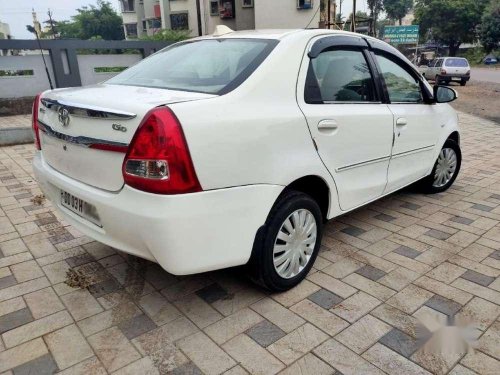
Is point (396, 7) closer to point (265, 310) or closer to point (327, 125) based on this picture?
point (327, 125)

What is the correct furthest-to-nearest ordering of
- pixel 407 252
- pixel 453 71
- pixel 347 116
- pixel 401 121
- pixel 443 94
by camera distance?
pixel 453 71
pixel 443 94
pixel 401 121
pixel 407 252
pixel 347 116

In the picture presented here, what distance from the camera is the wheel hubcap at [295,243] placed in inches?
101

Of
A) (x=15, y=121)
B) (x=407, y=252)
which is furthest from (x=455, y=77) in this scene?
(x=407, y=252)

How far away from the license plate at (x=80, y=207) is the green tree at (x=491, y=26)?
54.5 metres

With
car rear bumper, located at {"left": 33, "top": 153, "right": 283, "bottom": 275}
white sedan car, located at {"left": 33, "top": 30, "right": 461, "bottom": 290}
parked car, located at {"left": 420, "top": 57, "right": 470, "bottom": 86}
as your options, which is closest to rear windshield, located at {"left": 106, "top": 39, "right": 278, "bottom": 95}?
white sedan car, located at {"left": 33, "top": 30, "right": 461, "bottom": 290}

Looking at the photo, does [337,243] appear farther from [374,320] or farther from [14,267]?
[14,267]

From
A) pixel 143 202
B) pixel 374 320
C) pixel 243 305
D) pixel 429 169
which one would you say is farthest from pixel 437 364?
pixel 429 169

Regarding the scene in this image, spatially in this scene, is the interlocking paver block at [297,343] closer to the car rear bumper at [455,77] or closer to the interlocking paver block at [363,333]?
the interlocking paver block at [363,333]

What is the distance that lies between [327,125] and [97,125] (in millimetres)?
1403

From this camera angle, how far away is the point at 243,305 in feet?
8.39

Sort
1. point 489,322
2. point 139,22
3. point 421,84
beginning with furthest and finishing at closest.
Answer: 1. point 139,22
2. point 421,84
3. point 489,322

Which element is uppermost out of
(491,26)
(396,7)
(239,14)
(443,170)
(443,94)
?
(396,7)

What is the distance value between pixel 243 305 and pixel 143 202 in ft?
3.21

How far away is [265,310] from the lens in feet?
8.22
